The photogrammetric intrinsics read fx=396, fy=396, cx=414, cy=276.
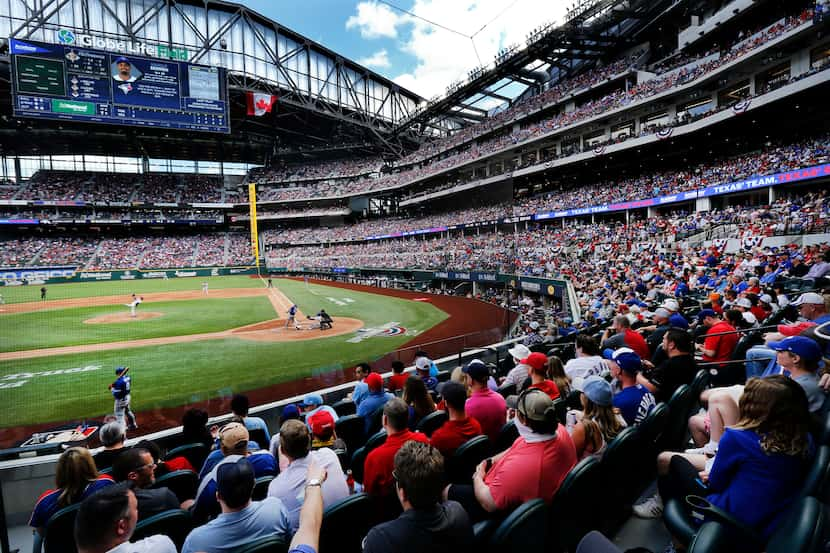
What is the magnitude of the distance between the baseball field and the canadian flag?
29573 mm

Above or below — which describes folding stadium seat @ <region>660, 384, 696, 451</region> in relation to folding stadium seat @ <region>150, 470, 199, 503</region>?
above

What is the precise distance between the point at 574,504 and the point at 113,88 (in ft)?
193

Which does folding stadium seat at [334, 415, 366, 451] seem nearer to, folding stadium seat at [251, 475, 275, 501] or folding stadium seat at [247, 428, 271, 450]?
folding stadium seat at [247, 428, 271, 450]

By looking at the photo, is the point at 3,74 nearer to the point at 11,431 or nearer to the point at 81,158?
the point at 81,158

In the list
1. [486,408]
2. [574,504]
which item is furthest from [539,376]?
[574,504]

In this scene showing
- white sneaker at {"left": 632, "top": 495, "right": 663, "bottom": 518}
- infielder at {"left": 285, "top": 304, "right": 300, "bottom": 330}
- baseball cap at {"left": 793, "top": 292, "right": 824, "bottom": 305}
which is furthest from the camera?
infielder at {"left": 285, "top": 304, "right": 300, "bottom": 330}

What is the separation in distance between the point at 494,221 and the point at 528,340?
31.7 meters

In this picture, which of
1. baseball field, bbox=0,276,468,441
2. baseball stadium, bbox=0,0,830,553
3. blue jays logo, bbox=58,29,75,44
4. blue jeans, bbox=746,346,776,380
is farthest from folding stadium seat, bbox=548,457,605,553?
blue jays logo, bbox=58,29,75,44

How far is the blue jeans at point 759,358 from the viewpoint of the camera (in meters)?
4.56

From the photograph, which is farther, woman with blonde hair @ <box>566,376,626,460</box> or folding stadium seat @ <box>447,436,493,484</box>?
folding stadium seat @ <box>447,436,493,484</box>

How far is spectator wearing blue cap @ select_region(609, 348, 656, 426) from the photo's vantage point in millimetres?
3902

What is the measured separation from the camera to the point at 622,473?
328 cm

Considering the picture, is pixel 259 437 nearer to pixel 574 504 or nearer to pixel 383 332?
pixel 574 504

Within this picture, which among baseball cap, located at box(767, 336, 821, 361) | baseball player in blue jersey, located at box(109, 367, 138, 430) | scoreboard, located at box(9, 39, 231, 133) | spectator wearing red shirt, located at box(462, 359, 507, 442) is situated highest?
scoreboard, located at box(9, 39, 231, 133)
